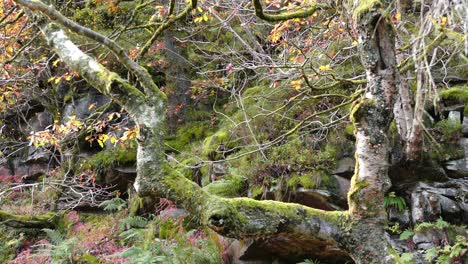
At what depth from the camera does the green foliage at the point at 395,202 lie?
691 centimetres

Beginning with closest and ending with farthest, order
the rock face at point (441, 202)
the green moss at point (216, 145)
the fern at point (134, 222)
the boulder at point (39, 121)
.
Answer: the rock face at point (441, 202), the green moss at point (216, 145), the fern at point (134, 222), the boulder at point (39, 121)

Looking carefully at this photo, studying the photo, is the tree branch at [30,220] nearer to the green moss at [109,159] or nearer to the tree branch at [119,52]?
the green moss at [109,159]

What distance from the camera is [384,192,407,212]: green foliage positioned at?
22.7ft

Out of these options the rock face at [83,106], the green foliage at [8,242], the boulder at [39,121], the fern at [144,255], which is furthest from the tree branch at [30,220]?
the boulder at [39,121]

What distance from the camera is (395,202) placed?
6.91m

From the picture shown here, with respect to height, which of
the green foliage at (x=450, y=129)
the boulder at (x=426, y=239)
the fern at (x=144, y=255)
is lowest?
the fern at (x=144, y=255)

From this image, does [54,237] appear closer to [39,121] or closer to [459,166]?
[39,121]

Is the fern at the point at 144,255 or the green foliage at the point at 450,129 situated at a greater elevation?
the green foliage at the point at 450,129

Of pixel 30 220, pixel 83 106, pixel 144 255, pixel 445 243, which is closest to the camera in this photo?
pixel 445 243

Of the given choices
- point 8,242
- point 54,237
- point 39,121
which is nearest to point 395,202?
point 54,237

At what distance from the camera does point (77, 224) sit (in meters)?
10.6

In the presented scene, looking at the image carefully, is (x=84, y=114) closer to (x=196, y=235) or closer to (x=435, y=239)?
(x=196, y=235)

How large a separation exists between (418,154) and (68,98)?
33.7 feet

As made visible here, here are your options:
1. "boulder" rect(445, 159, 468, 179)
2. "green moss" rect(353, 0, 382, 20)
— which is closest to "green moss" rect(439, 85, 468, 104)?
"boulder" rect(445, 159, 468, 179)
